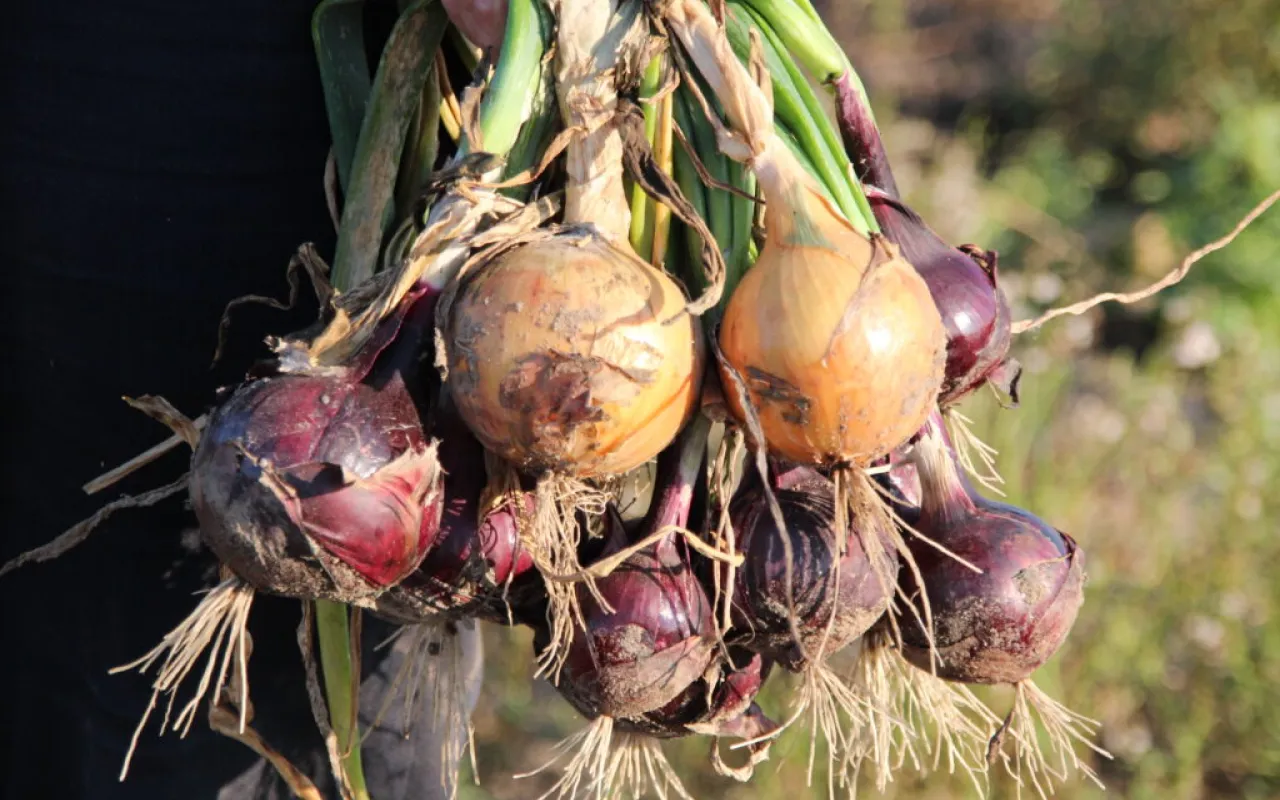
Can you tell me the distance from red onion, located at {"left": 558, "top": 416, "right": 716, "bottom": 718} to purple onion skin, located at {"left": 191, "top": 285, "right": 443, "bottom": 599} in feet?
0.56

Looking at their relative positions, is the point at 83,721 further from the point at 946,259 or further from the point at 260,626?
the point at 946,259

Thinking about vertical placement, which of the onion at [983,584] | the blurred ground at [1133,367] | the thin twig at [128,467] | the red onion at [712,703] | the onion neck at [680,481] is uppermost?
the thin twig at [128,467]

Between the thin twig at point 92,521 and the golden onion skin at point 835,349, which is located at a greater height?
the golden onion skin at point 835,349

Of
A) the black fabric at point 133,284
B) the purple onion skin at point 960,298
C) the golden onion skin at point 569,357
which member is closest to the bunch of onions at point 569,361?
the golden onion skin at point 569,357

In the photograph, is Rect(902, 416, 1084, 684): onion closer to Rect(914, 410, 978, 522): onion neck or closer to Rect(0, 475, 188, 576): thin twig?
Rect(914, 410, 978, 522): onion neck

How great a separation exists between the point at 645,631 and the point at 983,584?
11.9 inches

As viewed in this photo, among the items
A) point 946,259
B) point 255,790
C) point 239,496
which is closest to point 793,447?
point 946,259

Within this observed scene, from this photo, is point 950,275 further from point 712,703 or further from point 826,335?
point 712,703

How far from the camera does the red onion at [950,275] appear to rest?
1.11m

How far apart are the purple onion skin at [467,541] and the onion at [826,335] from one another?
231 millimetres

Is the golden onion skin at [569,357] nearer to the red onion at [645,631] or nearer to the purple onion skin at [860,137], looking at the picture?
the red onion at [645,631]

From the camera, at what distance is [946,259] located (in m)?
1.15

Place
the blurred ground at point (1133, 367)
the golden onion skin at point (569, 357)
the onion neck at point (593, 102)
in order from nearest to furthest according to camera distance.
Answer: the golden onion skin at point (569, 357)
the onion neck at point (593, 102)
the blurred ground at point (1133, 367)

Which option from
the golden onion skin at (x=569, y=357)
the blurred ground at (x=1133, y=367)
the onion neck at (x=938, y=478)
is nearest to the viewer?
the golden onion skin at (x=569, y=357)
